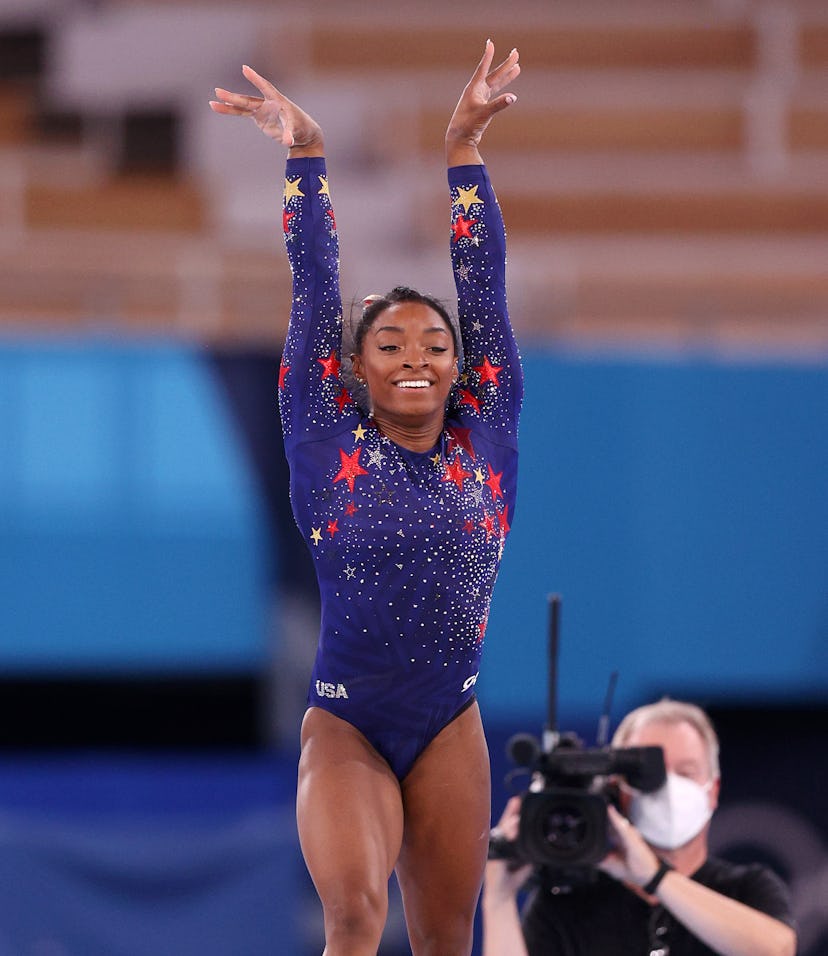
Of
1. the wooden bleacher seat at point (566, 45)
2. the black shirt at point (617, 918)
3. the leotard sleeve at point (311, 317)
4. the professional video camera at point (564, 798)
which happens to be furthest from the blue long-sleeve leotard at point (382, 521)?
the wooden bleacher seat at point (566, 45)

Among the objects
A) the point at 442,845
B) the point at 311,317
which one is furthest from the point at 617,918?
the point at 311,317

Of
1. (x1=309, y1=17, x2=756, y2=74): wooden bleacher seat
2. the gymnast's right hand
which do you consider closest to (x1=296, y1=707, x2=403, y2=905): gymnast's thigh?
the gymnast's right hand

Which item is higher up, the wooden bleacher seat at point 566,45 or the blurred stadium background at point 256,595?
the wooden bleacher seat at point 566,45

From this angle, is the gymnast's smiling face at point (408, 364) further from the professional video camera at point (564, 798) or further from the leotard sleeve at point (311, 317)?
the professional video camera at point (564, 798)

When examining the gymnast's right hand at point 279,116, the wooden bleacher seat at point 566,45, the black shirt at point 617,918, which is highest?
the wooden bleacher seat at point 566,45

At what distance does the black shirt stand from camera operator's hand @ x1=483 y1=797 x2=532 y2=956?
0.12m

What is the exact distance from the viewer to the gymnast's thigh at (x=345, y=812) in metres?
2.71

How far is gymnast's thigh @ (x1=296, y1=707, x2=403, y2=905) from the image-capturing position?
8.89 ft

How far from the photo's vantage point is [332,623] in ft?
9.64

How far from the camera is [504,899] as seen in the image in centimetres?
344

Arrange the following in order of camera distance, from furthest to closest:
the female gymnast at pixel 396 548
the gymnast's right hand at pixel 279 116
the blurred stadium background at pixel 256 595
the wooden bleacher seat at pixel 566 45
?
the wooden bleacher seat at pixel 566 45, the blurred stadium background at pixel 256 595, the gymnast's right hand at pixel 279 116, the female gymnast at pixel 396 548

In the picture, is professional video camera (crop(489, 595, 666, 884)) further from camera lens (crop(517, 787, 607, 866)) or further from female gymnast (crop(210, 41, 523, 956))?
female gymnast (crop(210, 41, 523, 956))

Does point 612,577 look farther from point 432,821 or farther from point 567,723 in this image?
point 432,821

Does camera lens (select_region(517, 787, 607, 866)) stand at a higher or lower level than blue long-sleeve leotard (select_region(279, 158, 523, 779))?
lower
